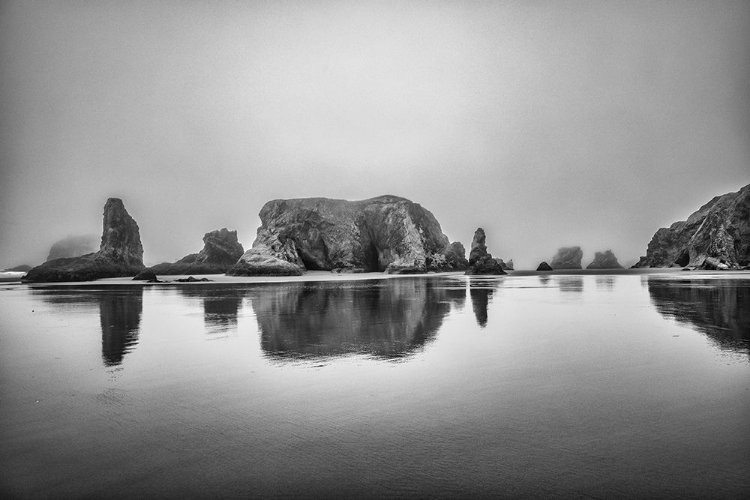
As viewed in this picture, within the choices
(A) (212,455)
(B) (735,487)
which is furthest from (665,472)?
(A) (212,455)

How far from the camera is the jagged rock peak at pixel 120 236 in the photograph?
56875 mm

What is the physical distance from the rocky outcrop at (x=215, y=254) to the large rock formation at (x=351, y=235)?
52.5ft

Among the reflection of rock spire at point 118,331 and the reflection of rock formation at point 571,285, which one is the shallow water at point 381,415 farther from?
the reflection of rock formation at point 571,285

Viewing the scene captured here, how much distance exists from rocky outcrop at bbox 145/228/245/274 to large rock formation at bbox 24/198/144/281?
5.20 m

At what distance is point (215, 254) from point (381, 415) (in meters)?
74.4

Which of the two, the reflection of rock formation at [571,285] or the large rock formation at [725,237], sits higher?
the large rock formation at [725,237]

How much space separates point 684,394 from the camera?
4145 millimetres

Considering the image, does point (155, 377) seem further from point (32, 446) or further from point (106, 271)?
point (106, 271)

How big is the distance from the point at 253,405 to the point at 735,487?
3878 millimetres

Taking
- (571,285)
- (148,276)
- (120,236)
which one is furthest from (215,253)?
(571,285)

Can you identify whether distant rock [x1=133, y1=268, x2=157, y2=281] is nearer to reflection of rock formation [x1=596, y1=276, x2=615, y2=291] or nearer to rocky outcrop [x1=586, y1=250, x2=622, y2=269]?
reflection of rock formation [x1=596, y1=276, x2=615, y2=291]

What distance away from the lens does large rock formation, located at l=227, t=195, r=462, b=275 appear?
55531 mm

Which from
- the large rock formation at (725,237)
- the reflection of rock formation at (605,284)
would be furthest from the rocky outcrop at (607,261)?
the reflection of rock formation at (605,284)

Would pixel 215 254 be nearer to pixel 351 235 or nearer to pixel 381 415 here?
pixel 351 235
